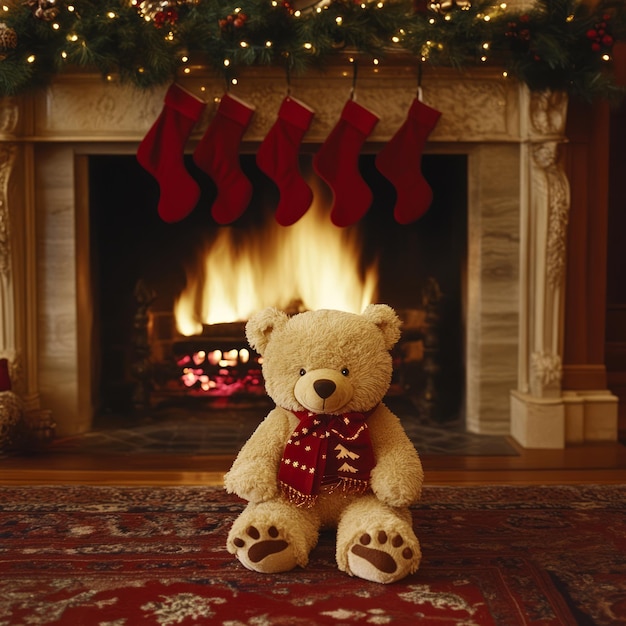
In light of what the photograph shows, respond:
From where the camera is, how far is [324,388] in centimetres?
221

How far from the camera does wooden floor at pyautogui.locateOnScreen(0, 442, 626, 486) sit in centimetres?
318

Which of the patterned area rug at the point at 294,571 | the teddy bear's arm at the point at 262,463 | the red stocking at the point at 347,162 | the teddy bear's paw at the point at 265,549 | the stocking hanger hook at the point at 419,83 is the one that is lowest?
the patterned area rug at the point at 294,571

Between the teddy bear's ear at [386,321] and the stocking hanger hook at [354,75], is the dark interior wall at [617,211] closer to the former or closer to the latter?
the stocking hanger hook at [354,75]

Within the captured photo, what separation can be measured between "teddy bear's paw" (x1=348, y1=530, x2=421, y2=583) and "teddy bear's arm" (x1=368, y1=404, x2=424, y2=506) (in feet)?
0.45

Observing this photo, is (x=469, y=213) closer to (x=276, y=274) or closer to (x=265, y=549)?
(x=276, y=274)

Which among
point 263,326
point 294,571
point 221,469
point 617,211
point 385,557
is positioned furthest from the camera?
point 617,211

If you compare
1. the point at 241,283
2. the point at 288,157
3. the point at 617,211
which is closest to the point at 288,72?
the point at 288,157

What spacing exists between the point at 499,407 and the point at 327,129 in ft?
4.37

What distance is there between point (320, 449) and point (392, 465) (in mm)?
181

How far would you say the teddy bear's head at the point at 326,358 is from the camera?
88.6 inches

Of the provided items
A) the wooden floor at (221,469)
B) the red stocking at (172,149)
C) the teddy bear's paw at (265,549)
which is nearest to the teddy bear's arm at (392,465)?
the teddy bear's paw at (265,549)

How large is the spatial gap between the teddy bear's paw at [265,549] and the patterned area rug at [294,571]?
0.03 m

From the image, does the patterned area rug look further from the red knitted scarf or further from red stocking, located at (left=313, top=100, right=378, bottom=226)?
red stocking, located at (left=313, top=100, right=378, bottom=226)

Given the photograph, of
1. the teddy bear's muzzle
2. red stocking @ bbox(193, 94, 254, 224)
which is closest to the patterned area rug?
the teddy bear's muzzle
